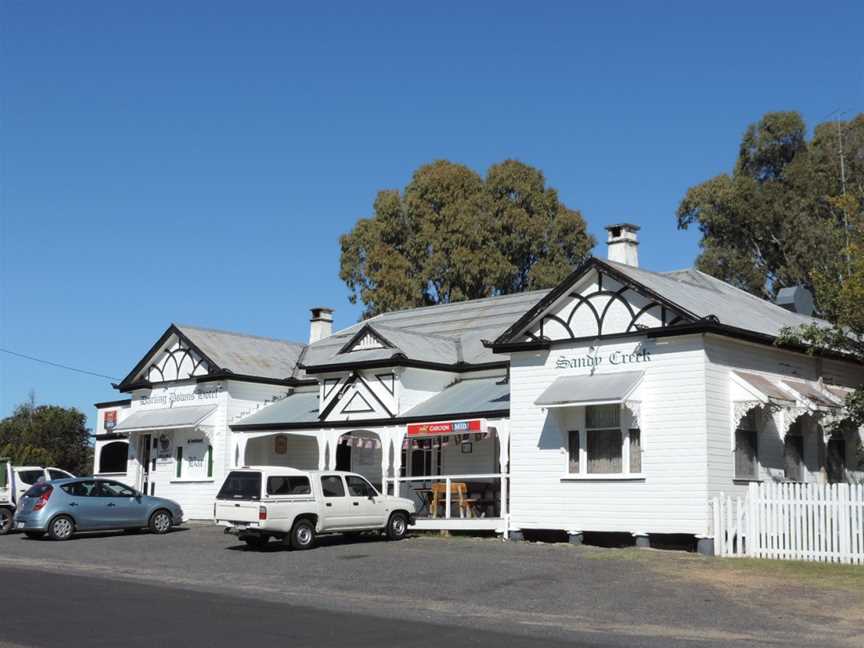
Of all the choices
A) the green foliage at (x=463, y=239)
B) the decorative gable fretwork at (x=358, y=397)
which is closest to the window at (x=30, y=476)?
the decorative gable fretwork at (x=358, y=397)

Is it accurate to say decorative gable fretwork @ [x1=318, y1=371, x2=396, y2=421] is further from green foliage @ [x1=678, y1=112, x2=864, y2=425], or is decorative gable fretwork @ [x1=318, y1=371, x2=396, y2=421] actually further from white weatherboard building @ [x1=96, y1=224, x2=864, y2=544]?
green foliage @ [x1=678, y1=112, x2=864, y2=425]

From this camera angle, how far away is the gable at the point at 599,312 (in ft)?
74.1

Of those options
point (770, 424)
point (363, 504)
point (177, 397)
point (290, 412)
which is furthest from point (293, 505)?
point (177, 397)

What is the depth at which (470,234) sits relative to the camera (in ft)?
174

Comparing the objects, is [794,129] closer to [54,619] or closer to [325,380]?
[325,380]

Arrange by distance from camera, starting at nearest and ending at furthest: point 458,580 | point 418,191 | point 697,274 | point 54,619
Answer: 1. point 54,619
2. point 458,580
3. point 697,274
4. point 418,191

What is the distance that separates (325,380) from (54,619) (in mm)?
18696

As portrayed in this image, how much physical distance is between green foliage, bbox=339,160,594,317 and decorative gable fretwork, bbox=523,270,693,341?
27999 millimetres

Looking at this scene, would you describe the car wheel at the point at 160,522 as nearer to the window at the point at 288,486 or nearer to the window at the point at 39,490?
the window at the point at 39,490

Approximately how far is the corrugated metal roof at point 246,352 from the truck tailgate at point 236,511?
11.3 m

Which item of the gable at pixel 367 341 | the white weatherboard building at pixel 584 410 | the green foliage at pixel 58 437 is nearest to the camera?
the white weatherboard building at pixel 584 410

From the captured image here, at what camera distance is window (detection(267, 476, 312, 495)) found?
22458 millimetres

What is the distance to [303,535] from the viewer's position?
74.7ft

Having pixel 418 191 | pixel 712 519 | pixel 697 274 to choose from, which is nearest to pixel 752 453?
pixel 712 519
